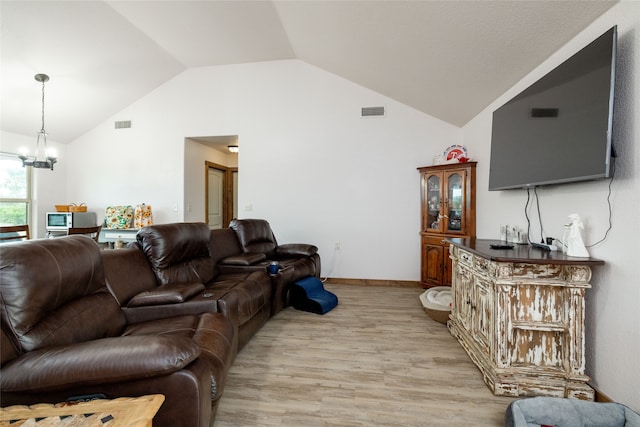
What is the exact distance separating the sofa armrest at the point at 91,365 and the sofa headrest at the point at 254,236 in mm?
2605

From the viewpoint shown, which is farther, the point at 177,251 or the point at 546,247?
the point at 177,251

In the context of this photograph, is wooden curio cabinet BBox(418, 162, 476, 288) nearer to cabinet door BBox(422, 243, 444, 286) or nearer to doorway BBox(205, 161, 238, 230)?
cabinet door BBox(422, 243, 444, 286)

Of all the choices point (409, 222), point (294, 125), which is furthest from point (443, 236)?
point (294, 125)

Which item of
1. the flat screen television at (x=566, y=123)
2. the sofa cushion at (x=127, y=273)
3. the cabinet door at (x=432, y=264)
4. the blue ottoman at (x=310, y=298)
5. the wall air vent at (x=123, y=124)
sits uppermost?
the wall air vent at (x=123, y=124)

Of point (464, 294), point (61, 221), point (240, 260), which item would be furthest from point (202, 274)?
point (61, 221)

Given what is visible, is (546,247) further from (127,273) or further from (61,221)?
(61,221)

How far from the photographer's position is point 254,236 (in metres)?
3.84

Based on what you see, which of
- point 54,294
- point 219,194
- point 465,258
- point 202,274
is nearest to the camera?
point 54,294

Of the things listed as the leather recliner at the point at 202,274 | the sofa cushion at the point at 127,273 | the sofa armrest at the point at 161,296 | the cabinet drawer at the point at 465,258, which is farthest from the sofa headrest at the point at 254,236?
the cabinet drawer at the point at 465,258

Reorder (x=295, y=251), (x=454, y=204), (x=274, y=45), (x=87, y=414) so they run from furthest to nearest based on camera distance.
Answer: (x=274, y=45) → (x=295, y=251) → (x=454, y=204) → (x=87, y=414)

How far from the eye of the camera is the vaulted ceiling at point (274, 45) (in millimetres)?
2234

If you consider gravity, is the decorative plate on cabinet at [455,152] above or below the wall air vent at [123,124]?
below

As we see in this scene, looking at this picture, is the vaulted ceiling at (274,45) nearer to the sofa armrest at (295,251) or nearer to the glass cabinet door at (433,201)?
the glass cabinet door at (433,201)

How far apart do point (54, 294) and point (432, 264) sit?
3890 mm
